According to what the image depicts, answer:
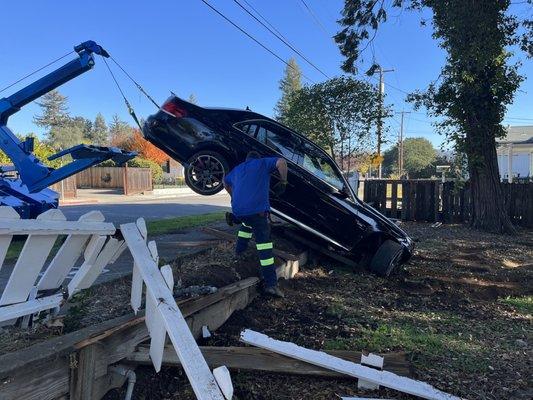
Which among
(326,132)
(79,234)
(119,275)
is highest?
(326,132)

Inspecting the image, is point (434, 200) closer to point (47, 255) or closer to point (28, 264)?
point (47, 255)

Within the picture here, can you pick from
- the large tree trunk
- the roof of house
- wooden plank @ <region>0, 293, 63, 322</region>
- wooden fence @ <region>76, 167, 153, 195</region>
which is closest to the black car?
wooden plank @ <region>0, 293, 63, 322</region>

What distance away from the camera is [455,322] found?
5.22 m

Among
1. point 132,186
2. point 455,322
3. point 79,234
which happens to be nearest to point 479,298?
point 455,322

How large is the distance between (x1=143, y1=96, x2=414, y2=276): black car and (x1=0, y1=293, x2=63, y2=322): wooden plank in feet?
12.2

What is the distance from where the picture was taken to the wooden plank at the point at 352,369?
3.30 meters

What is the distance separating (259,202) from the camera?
5707mm

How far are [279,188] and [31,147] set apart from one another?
5002 millimetres

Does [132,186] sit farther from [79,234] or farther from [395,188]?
[79,234]

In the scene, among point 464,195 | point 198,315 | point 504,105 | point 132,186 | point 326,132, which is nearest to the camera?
point 198,315

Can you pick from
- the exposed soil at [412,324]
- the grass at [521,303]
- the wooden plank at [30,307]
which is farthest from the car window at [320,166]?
the wooden plank at [30,307]

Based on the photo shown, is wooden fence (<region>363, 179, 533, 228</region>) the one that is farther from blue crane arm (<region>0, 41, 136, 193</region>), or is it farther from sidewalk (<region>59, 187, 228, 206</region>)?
sidewalk (<region>59, 187, 228, 206</region>)

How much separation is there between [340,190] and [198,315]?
3676 millimetres

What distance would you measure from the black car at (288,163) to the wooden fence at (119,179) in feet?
86.3
